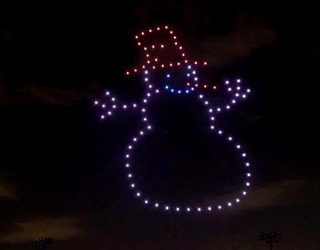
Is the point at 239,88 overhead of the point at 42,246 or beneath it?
beneath

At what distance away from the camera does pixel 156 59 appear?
10539mm

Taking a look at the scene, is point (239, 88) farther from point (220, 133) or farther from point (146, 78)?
point (146, 78)

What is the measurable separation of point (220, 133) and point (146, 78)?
4.85 feet

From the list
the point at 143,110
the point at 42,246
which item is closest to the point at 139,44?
the point at 143,110

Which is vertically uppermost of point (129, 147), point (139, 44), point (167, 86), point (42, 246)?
point (42, 246)

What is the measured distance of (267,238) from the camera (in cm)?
3934

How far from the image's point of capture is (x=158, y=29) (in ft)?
35.3

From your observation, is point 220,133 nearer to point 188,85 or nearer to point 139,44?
point 188,85

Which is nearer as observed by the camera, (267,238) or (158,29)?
(158,29)

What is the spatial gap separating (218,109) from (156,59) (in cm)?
128

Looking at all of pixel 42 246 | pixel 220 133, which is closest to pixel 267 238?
pixel 42 246

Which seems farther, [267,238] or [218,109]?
[267,238]

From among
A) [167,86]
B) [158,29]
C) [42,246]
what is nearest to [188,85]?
[167,86]

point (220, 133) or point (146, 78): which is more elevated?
point (146, 78)
